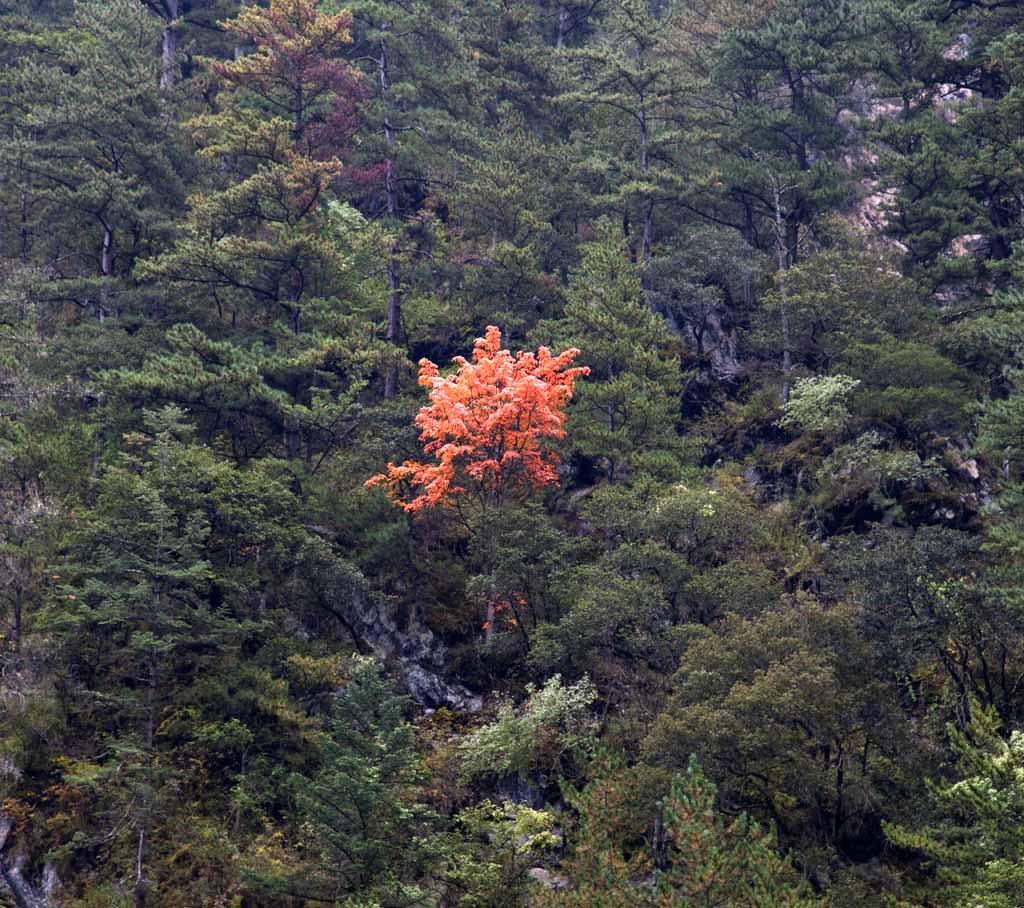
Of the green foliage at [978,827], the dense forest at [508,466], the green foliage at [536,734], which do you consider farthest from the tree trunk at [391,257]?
the green foliage at [978,827]

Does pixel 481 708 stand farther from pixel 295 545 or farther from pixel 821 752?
pixel 821 752

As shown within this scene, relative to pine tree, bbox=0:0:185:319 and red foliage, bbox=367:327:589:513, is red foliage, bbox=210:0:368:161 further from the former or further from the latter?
red foliage, bbox=367:327:589:513

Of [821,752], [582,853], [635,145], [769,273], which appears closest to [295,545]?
[582,853]

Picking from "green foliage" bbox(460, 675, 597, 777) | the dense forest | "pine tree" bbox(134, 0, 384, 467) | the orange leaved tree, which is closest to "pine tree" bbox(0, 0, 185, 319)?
the dense forest

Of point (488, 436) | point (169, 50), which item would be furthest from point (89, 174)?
point (488, 436)

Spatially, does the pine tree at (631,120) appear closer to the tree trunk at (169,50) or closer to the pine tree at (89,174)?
the pine tree at (89,174)

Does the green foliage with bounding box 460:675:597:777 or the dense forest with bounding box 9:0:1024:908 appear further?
the green foliage with bounding box 460:675:597:777

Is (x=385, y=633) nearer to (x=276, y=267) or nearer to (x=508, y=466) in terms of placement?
(x=508, y=466)

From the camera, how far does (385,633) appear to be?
23.6 m

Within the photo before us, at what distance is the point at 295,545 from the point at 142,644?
4.80 m

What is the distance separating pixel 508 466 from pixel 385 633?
5046 mm

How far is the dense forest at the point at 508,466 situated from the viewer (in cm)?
1673

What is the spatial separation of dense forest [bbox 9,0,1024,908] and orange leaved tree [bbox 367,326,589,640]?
0.47 feet

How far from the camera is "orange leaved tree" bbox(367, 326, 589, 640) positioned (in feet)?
73.9
